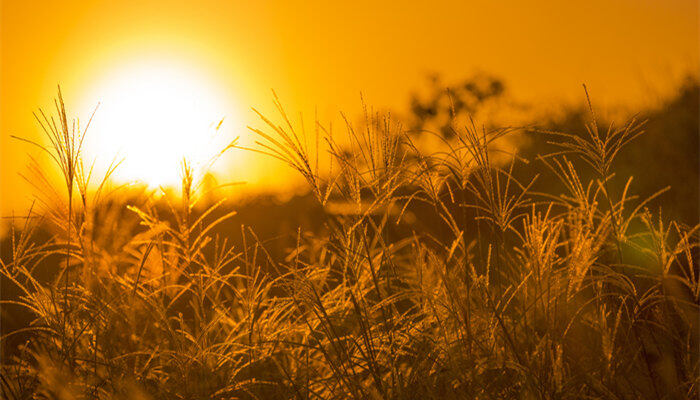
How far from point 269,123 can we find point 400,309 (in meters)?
1.86

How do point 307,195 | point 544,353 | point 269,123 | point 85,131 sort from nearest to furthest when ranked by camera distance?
point 269,123
point 544,353
point 85,131
point 307,195

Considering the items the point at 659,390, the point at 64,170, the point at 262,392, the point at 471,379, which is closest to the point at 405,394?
the point at 471,379

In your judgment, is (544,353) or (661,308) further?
(661,308)

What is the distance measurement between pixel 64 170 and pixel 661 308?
1826 mm

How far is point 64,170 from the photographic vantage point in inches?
71.6

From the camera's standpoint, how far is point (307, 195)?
804 cm

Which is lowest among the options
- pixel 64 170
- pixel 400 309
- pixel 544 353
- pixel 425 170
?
pixel 400 309

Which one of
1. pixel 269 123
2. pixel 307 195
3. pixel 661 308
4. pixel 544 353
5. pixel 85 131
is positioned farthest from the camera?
pixel 307 195

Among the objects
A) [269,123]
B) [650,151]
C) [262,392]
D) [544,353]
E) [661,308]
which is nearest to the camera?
[269,123]

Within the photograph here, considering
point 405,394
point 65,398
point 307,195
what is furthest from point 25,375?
point 307,195

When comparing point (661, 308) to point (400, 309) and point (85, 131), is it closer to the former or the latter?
point (400, 309)

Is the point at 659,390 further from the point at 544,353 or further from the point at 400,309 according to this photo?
the point at 400,309

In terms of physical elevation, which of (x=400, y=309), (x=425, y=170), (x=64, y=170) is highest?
(x=64, y=170)

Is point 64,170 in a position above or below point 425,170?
above
